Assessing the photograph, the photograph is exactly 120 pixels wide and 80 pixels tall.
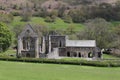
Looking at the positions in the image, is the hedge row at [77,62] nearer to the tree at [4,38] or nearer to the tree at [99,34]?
the tree at [4,38]

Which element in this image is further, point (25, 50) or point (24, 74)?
point (25, 50)

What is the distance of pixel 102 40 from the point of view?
11275 centimetres

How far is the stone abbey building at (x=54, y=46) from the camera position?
8700 centimetres

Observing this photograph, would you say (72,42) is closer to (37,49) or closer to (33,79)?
(37,49)

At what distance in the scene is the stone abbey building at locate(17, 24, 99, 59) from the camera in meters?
87.0

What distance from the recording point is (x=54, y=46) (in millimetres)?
92438

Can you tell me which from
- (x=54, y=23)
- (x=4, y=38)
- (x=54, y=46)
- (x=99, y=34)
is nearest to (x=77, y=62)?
(x=54, y=46)

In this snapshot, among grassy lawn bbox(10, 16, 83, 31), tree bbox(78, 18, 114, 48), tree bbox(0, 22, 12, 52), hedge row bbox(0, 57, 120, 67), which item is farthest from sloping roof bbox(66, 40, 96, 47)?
grassy lawn bbox(10, 16, 83, 31)

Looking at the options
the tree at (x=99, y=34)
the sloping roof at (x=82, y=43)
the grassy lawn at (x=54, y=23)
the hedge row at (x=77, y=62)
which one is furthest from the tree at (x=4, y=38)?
the grassy lawn at (x=54, y=23)

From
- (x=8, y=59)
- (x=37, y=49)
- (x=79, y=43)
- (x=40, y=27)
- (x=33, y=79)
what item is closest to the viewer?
(x=33, y=79)

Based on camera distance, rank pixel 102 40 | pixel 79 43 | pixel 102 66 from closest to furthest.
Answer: pixel 102 66
pixel 79 43
pixel 102 40

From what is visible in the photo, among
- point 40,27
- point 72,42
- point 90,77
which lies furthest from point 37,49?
point 40,27

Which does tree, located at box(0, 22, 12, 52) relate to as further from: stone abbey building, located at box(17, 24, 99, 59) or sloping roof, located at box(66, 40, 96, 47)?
sloping roof, located at box(66, 40, 96, 47)

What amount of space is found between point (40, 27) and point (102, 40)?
4427 cm
